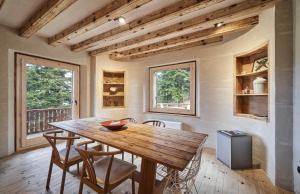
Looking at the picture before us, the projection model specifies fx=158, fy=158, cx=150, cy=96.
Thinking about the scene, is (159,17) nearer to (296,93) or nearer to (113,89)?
(296,93)

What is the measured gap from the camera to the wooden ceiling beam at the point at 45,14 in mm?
1916

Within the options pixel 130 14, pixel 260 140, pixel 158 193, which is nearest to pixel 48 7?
pixel 130 14

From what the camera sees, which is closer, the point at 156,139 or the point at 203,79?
the point at 156,139

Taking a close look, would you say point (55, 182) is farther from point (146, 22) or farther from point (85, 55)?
point (85, 55)

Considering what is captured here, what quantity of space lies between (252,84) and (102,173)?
9.57ft

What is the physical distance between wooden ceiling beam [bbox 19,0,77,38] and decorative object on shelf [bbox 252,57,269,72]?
2.91 meters

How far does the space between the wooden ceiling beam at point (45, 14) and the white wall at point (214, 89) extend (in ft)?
5.71

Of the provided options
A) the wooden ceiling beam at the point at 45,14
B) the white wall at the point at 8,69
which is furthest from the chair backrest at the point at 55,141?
the white wall at the point at 8,69

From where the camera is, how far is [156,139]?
5.57 ft

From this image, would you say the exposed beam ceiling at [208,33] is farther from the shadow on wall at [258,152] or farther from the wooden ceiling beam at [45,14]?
the wooden ceiling beam at [45,14]

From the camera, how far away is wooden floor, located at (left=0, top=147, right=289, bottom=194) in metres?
1.99

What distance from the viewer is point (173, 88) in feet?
13.8

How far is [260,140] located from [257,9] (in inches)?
76.0

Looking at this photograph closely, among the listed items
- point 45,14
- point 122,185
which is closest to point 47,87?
point 45,14
